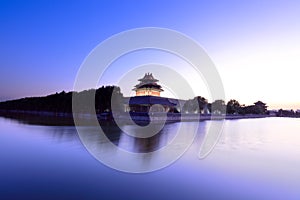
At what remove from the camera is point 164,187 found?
17.6 ft

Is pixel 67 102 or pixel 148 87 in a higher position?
pixel 148 87

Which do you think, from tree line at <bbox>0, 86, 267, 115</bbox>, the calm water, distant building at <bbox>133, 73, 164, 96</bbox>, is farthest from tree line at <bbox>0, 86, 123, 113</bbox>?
the calm water

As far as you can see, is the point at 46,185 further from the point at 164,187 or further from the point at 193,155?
the point at 193,155

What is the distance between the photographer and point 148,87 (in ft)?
123

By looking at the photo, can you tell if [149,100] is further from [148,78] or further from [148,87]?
[148,78]

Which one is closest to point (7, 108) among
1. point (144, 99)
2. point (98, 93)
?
point (98, 93)

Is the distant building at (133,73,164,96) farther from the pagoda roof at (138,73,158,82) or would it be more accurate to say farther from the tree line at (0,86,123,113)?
the tree line at (0,86,123,113)

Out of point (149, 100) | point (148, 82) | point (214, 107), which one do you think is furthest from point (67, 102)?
point (214, 107)

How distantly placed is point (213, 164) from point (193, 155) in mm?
1507

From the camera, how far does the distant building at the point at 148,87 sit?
1473 inches

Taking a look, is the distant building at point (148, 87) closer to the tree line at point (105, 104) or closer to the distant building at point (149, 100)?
→ the distant building at point (149, 100)

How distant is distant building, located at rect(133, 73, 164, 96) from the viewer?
37406 millimetres

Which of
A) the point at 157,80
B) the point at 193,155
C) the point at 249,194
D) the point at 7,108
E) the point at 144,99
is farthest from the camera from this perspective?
the point at 7,108

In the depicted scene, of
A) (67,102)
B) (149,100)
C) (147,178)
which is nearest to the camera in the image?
(147,178)
